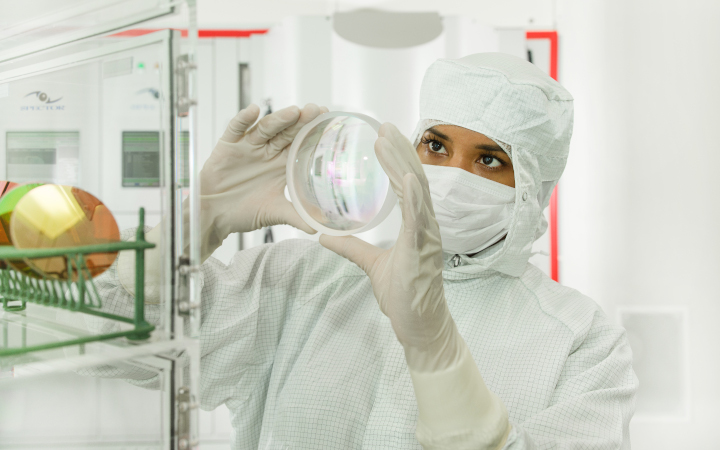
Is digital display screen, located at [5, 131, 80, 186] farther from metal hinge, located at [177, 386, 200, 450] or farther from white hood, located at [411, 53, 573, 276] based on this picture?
white hood, located at [411, 53, 573, 276]

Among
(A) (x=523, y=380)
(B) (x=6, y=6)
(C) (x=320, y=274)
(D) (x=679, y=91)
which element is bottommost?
(A) (x=523, y=380)

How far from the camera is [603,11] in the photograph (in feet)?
5.97

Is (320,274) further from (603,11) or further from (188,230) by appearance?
(603,11)

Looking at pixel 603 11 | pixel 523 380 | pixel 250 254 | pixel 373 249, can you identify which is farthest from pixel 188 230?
pixel 603 11

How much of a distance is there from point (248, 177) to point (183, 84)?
0.42 meters

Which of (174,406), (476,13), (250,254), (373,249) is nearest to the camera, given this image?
(174,406)

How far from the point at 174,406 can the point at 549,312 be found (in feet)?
2.18

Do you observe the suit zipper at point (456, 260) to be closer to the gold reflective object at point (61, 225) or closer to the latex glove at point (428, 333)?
the latex glove at point (428, 333)

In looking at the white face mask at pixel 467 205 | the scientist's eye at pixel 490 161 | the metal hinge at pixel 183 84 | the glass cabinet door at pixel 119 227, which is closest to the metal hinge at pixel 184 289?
the glass cabinet door at pixel 119 227

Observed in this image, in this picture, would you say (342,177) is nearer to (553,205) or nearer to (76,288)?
(76,288)

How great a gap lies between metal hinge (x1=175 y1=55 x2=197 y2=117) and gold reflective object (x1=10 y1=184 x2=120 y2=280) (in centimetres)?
13

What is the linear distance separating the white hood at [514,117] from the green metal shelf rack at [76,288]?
0.64 m

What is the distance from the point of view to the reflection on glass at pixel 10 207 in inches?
20.3

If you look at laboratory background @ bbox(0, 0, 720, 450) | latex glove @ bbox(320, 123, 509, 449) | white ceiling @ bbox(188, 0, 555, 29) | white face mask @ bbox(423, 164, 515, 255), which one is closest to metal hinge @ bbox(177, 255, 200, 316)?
latex glove @ bbox(320, 123, 509, 449)
